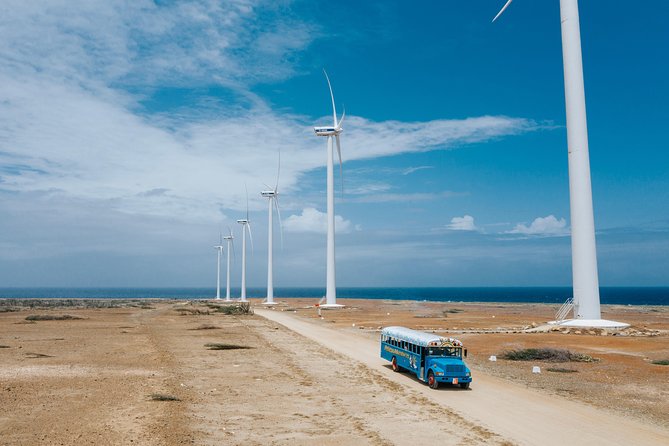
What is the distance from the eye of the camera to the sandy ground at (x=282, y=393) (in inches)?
755

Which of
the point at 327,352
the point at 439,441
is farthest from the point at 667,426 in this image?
the point at 327,352

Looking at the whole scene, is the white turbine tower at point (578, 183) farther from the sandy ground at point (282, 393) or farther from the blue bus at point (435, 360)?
the blue bus at point (435, 360)

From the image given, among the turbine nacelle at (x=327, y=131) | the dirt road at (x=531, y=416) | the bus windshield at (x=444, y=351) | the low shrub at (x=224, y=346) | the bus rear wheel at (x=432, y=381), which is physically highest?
the turbine nacelle at (x=327, y=131)

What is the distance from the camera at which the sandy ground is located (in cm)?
1919

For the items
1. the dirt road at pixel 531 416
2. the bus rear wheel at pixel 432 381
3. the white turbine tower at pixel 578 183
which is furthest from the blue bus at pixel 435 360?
the white turbine tower at pixel 578 183

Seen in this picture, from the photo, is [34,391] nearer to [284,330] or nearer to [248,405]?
[248,405]

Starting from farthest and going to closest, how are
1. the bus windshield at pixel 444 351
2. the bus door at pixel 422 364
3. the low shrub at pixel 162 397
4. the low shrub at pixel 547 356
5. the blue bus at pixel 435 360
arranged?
1. the low shrub at pixel 547 356
2. the bus door at pixel 422 364
3. the bus windshield at pixel 444 351
4. the blue bus at pixel 435 360
5. the low shrub at pixel 162 397

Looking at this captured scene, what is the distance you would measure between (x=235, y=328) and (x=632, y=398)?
1755 inches

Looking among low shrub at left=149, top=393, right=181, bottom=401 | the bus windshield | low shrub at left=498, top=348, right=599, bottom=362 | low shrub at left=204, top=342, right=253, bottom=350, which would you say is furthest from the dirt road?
low shrub at left=204, top=342, right=253, bottom=350

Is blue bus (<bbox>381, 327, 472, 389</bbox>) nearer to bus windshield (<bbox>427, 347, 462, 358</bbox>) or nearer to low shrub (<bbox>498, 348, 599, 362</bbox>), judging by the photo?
bus windshield (<bbox>427, 347, 462, 358</bbox>)

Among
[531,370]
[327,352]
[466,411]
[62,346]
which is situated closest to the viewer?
[466,411]

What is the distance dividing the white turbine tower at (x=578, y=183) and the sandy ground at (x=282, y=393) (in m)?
5.63

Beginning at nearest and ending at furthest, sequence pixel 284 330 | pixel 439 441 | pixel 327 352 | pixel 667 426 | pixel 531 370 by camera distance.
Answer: pixel 439 441 → pixel 667 426 → pixel 531 370 → pixel 327 352 → pixel 284 330

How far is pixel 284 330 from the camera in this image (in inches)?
2386
